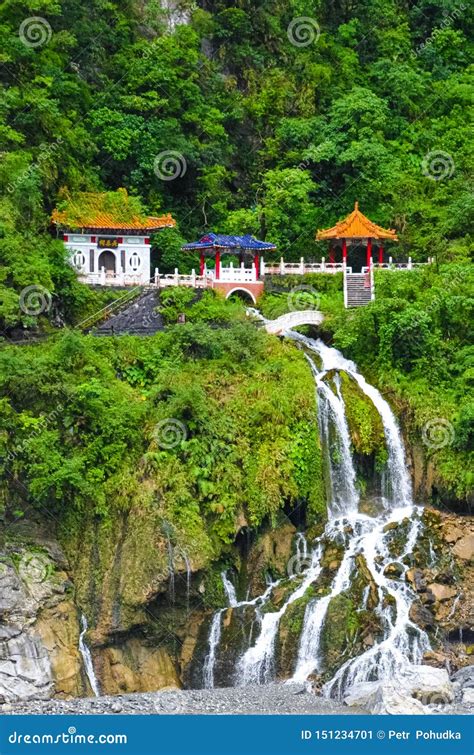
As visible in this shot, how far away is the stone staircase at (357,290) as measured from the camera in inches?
1528

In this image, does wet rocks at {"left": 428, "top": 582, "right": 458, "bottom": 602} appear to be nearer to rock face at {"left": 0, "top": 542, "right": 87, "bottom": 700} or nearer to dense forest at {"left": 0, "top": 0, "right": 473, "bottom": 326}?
rock face at {"left": 0, "top": 542, "right": 87, "bottom": 700}

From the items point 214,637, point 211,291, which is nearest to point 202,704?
point 214,637

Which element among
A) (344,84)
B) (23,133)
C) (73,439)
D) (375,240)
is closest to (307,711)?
(73,439)

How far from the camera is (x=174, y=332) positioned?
33.3 m

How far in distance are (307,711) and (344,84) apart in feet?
114

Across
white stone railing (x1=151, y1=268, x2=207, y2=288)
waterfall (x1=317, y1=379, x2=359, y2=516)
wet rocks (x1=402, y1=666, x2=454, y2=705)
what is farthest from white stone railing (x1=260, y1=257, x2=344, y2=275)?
wet rocks (x1=402, y1=666, x2=454, y2=705)

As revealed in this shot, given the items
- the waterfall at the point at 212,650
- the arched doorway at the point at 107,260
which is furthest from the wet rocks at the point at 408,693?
the arched doorway at the point at 107,260

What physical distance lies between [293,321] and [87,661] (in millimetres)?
13674

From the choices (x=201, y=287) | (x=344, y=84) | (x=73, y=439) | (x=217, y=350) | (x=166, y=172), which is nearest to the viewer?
(x=73, y=439)

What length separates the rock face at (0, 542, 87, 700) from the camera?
25734 millimetres

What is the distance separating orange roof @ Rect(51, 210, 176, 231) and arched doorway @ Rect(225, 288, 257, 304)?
132 inches

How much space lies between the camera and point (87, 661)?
27297 millimetres

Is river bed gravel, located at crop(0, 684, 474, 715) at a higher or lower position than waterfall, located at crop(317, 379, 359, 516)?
lower

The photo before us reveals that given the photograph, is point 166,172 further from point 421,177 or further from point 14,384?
point 14,384
